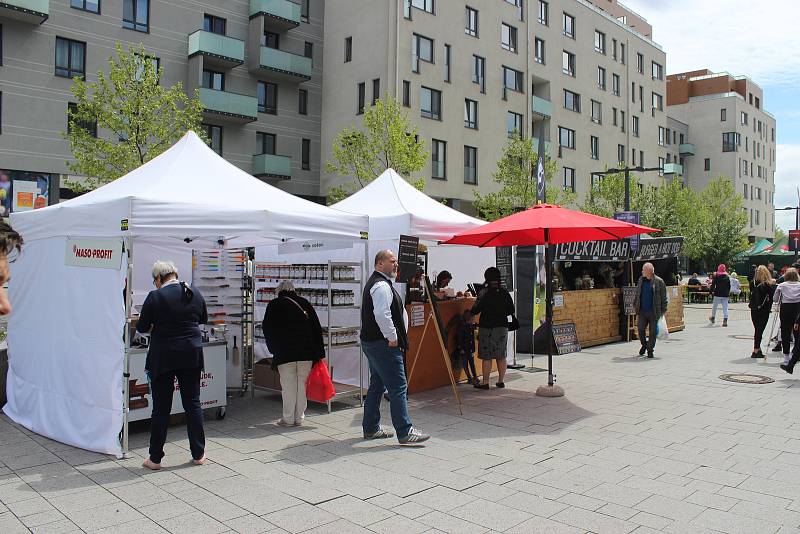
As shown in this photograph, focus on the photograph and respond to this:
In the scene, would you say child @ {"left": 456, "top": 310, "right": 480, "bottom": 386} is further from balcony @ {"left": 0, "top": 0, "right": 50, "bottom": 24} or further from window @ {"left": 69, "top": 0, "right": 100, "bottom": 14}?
window @ {"left": 69, "top": 0, "right": 100, "bottom": 14}

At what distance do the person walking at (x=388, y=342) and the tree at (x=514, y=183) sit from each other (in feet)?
82.1

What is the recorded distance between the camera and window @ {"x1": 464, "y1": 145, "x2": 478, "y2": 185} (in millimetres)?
34250

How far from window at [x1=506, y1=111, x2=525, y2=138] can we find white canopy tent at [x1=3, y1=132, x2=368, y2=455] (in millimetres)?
30213

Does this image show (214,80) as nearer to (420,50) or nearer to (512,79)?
(420,50)

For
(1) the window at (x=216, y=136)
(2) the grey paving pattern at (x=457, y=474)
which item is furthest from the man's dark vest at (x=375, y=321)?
(1) the window at (x=216, y=136)

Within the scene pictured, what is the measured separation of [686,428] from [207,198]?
6.05 m

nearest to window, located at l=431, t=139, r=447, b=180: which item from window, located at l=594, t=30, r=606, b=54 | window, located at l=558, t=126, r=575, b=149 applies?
window, located at l=558, t=126, r=575, b=149

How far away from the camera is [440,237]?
960 cm

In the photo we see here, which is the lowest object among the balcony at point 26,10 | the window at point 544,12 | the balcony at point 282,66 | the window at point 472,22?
the balcony at point 26,10

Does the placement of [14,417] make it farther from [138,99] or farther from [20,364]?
[138,99]

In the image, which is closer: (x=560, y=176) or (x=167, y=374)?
(x=167, y=374)

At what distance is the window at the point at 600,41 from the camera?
148ft

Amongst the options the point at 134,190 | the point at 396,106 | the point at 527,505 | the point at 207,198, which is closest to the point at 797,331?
the point at 527,505

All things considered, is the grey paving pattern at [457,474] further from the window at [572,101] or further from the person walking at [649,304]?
the window at [572,101]
